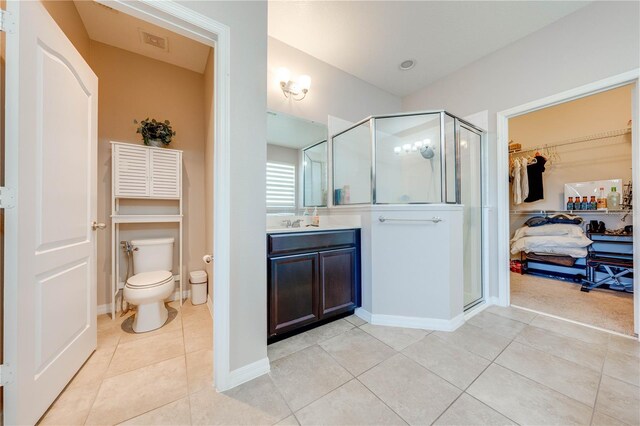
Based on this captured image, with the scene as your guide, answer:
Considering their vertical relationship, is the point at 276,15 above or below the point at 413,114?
above

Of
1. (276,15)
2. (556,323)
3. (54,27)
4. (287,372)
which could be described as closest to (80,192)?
(54,27)

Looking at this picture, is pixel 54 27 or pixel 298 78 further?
pixel 298 78

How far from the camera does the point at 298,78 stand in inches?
96.1

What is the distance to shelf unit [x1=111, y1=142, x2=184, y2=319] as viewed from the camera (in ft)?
7.09

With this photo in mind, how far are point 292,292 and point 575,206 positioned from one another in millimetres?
4565

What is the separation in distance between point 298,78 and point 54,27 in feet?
5.83

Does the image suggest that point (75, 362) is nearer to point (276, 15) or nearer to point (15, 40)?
point (15, 40)

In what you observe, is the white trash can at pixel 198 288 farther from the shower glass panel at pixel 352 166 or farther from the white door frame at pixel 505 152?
the white door frame at pixel 505 152

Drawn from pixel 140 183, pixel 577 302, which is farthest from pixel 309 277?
pixel 577 302

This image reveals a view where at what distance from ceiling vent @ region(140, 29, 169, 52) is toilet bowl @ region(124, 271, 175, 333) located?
226cm

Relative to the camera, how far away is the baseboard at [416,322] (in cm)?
194

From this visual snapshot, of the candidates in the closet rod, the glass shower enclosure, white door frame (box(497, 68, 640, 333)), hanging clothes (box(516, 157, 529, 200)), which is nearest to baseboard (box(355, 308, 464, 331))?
the glass shower enclosure

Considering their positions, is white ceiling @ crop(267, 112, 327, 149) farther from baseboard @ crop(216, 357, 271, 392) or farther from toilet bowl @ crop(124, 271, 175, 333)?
baseboard @ crop(216, 357, 271, 392)

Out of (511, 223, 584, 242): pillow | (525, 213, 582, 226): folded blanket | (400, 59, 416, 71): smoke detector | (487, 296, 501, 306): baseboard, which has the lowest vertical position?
(487, 296, 501, 306): baseboard
